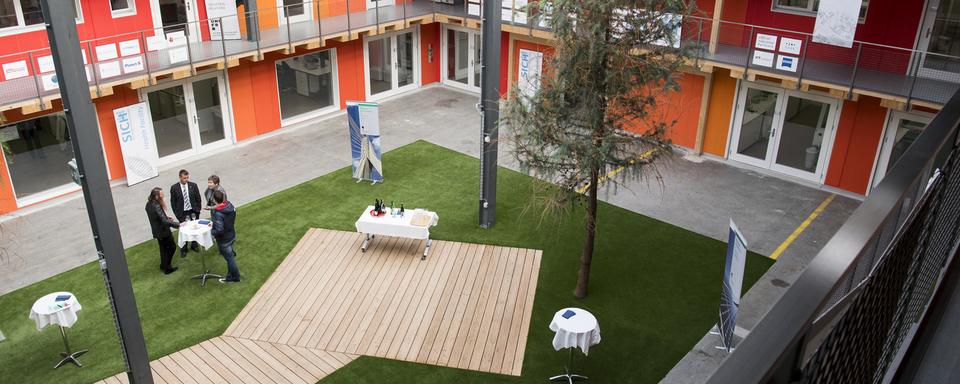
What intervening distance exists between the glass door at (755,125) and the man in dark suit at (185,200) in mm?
11905

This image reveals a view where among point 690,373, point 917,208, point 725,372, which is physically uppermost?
point 725,372

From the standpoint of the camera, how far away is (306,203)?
15297 millimetres

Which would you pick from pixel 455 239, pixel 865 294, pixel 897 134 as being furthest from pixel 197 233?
pixel 897 134

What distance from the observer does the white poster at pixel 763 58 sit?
50.9 ft

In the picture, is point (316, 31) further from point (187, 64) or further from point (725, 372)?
point (725, 372)

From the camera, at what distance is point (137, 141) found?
52.7 feet

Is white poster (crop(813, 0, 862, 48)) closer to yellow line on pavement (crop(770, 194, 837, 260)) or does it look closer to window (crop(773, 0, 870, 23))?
window (crop(773, 0, 870, 23))

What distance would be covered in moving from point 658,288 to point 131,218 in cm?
1006

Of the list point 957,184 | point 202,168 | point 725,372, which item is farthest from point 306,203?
point 725,372

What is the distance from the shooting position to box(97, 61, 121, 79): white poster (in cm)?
1452

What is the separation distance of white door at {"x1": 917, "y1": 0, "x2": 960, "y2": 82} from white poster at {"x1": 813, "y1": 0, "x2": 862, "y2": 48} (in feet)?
4.12

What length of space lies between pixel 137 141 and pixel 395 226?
686 cm

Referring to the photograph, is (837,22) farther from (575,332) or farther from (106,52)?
(106,52)

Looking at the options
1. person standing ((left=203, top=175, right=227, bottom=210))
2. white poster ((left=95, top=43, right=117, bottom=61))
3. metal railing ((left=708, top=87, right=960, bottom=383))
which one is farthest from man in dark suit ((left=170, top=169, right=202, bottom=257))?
metal railing ((left=708, top=87, right=960, bottom=383))
